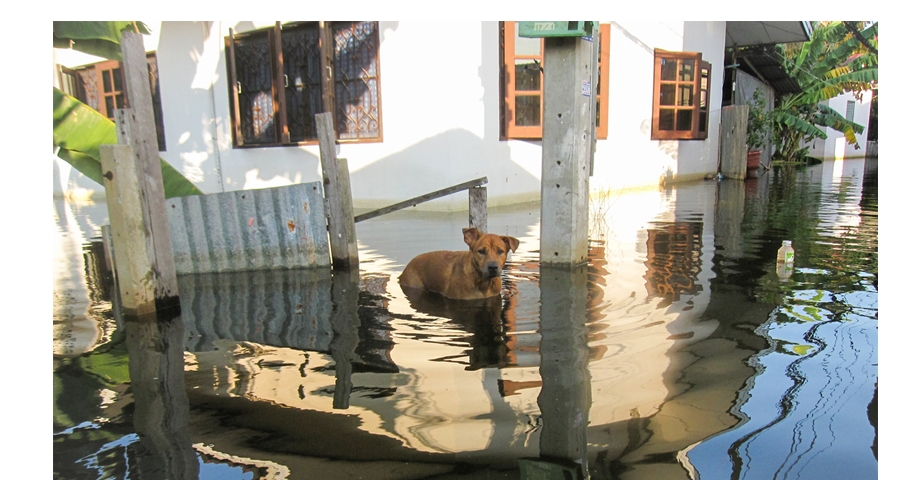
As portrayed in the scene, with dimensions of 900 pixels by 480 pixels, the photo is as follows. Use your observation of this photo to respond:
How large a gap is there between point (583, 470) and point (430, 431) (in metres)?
0.74

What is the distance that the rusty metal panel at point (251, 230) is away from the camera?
6.36m

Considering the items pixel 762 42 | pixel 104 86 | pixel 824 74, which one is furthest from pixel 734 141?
pixel 104 86

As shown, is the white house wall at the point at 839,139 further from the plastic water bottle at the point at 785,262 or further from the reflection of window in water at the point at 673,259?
the plastic water bottle at the point at 785,262

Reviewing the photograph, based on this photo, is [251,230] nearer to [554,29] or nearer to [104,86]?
[554,29]

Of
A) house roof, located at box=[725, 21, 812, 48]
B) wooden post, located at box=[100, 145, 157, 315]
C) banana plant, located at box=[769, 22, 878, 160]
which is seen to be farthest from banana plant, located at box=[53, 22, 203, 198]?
banana plant, located at box=[769, 22, 878, 160]

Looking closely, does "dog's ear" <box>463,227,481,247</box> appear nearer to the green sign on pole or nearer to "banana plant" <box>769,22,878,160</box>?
the green sign on pole

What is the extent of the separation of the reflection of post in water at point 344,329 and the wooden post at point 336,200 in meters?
0.19

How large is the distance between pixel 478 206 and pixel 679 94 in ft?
30.7

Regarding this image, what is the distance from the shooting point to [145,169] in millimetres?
4926

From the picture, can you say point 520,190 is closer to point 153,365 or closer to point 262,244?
point 262,244

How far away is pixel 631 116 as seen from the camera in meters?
12.8

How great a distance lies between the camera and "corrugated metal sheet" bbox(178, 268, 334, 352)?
4465 mm

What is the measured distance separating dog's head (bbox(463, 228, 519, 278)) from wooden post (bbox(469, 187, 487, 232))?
1225mm
